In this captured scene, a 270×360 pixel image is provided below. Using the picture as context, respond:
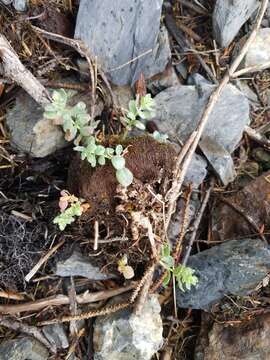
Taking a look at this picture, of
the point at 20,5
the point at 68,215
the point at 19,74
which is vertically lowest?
the point at 68,215

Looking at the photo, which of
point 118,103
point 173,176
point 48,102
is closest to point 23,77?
point 48,102

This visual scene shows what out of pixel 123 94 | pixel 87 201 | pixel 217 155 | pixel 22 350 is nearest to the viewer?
pixel 87 201

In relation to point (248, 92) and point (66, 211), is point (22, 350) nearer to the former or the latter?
point (66, 211)

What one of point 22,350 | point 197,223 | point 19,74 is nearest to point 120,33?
point 19,74

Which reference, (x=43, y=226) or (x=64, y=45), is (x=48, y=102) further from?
(x=43, y=226)

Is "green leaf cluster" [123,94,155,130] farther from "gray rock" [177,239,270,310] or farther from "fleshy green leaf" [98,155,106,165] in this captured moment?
"gray rock" [177,239,270,310]

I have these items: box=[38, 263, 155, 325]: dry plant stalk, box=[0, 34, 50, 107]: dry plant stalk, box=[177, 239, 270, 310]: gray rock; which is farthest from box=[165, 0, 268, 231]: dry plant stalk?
box=[0, 34, 50, 107]: dry plant stalk
